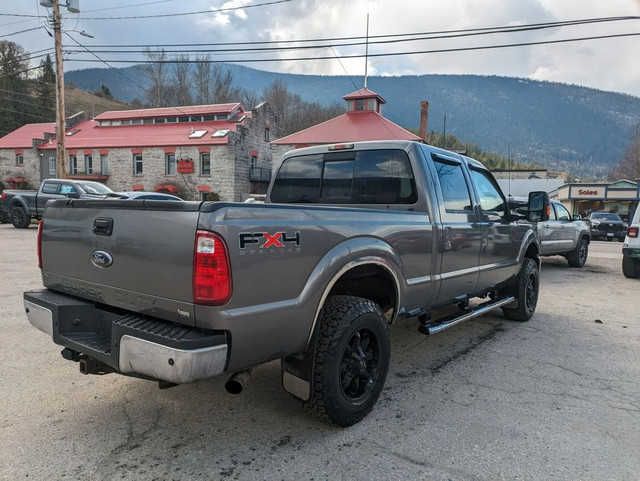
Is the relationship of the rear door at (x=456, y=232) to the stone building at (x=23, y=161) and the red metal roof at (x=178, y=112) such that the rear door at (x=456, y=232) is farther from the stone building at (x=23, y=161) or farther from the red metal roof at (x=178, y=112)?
the stone building at (x=23, y=161)

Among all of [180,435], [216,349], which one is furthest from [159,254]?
[180,435]

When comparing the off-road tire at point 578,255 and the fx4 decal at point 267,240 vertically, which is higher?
the fx4 decal at point 267,240

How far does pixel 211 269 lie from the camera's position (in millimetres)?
2215

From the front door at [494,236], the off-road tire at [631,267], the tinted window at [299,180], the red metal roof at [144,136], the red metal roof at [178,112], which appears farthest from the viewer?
the red metal roof at [178,112]

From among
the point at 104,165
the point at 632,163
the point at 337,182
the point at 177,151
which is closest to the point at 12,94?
the point at 104,165

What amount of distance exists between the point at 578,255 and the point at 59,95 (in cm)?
1967

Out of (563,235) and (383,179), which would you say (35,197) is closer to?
(383,179)

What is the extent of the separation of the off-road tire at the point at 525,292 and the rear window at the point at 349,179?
9.17ft

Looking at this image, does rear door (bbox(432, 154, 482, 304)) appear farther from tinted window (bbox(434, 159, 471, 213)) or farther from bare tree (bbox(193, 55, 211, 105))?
bare tree (bbox(193, 55, 211, 105))

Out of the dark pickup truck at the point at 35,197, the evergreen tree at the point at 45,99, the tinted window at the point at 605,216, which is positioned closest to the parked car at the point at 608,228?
the tinted window at the point at 605,216

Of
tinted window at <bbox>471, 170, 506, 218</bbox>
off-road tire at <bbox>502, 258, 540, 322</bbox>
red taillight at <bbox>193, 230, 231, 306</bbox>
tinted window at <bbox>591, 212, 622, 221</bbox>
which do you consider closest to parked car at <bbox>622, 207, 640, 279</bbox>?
off-road tire at <bbox>502, 258, 540, 322</bbox>

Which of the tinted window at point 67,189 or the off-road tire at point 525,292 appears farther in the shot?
the tinted window at point 67,189

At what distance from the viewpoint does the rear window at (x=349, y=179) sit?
388cm

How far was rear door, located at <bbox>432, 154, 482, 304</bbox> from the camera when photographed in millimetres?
3965
